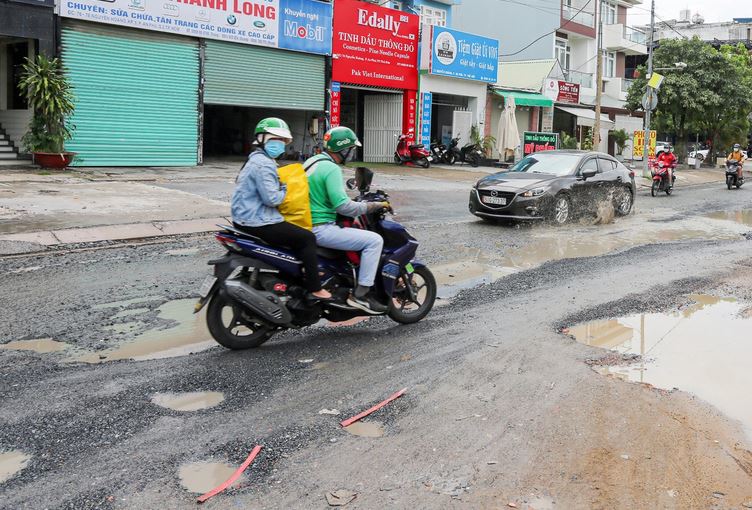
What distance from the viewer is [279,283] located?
5496 mm

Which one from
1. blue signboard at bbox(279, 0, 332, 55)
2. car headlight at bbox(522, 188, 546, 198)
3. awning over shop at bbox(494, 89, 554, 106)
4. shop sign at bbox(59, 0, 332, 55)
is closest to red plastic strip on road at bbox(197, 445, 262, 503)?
car headlight at bbox(522, 188, 546, 198)

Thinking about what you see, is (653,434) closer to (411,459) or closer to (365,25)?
(411,459)

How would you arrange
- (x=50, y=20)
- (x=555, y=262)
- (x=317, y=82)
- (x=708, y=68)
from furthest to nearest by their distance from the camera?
(x=708, y=68) → (x=317, y=82) → (x=50, y=20) → (x=555, y=262)

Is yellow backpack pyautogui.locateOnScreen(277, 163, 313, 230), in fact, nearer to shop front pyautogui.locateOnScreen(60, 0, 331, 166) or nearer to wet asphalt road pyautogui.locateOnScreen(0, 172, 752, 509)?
wet asphalt road pyautogui.locateOnScreen(0, 172, 752, 509)

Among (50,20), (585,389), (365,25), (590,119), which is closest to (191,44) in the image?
(50,20)

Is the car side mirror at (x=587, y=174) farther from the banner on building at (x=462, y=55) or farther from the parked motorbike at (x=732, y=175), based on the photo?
the banner on building at (x=462, y=55)

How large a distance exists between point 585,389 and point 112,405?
9.97 feet

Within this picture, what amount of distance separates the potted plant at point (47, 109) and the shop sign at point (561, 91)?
2432 cm

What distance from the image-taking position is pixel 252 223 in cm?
536

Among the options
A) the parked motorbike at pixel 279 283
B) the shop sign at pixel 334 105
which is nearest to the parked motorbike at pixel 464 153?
the shop sign at pixel 334 105

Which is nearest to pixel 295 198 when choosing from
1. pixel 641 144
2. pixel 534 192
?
pixel 534 192

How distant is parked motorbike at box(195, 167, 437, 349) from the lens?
534cm

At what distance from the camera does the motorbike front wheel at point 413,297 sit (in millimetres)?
6328

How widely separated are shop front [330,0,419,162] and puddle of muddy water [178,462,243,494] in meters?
21.7
